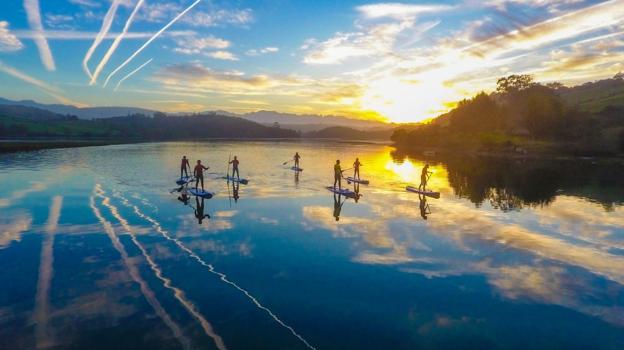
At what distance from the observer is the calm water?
1253cm

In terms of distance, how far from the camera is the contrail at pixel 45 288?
467 inches

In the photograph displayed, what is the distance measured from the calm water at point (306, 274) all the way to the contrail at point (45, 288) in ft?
0.24

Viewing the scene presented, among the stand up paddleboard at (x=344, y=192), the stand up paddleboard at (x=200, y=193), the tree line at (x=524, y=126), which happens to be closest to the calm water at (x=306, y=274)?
the stand up paddleboard at (x=200, y=193)

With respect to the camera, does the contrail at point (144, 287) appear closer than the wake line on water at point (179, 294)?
No

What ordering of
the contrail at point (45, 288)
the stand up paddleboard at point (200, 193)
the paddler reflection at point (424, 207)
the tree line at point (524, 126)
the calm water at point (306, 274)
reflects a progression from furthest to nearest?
1. the tree line at point (524, 126)
2. the stand up paddleboard at point (200, 193)
3. the paddler reflection at point (424, 207)
4. the calm water at point (306, 274)
5. the contrail at point (45, 288)

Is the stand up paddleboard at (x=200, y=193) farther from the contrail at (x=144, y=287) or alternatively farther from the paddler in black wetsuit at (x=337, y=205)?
the paddler in black wetsuit at (x=337, y=205)

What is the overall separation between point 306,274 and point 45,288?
10595 millimetres

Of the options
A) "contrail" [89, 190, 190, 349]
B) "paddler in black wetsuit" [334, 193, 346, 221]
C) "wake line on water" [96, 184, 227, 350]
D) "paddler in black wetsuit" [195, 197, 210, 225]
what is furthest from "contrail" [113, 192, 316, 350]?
"paddler in black wetsuit" [334, 193, 346, 221]

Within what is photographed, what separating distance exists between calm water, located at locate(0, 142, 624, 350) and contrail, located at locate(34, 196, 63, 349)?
0.07 m

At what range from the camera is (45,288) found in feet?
Answer: 50.4

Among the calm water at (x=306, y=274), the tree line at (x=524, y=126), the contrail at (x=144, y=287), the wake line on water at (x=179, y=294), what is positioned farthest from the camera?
the tree line at (x=524, y=126)

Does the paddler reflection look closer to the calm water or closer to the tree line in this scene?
the calm water

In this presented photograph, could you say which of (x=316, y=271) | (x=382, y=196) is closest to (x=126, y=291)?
(x=316, y=271)

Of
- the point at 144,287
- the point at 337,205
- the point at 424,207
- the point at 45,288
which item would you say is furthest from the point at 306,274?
the point at 424,207
